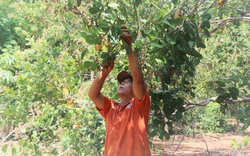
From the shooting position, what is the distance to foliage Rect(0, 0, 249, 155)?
180 cm

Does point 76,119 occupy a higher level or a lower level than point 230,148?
higher

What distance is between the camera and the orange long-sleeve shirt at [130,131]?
1.99 m

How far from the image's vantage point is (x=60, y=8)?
327cm

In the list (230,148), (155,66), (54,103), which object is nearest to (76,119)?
(54,103)

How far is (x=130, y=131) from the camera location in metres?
2.01

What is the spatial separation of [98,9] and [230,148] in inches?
366

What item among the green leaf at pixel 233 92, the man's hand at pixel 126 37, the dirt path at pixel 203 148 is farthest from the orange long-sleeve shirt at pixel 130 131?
the dirt path at pixel 203 148

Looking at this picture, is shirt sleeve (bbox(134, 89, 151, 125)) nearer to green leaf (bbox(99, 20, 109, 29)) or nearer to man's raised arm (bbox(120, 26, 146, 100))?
man's raised arm (bbox(120, 26, 146, 100))

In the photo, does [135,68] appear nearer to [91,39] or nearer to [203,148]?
[91,39]

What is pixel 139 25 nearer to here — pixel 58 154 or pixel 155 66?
pixel 155 66

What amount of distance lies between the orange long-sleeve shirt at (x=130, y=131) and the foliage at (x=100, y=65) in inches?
13.2

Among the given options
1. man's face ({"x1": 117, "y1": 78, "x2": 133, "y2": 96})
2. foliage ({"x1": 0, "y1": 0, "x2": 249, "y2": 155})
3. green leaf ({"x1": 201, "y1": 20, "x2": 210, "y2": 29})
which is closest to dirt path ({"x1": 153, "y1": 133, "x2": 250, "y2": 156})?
foliage ({"x1": 0, "y1": 0, "x2": 249, "y2": 155})

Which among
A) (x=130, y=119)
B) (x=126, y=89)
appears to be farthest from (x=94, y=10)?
(x=130, y=119)

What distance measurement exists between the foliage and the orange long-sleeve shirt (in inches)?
13.2
